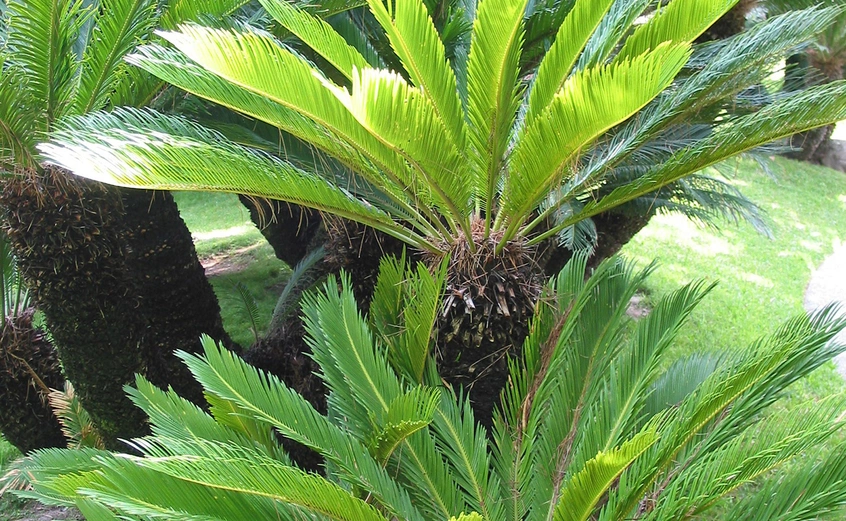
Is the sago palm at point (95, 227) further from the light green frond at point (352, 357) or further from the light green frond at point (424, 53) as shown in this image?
the light green frond at point (352, 357)

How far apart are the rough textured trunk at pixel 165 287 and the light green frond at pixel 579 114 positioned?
2.04m

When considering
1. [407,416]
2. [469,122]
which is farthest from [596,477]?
[469,122]

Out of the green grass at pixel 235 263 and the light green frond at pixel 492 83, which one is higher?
the light green frond at pixel 492 83

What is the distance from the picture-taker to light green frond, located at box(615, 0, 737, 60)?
2111mm

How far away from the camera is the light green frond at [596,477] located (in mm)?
1680

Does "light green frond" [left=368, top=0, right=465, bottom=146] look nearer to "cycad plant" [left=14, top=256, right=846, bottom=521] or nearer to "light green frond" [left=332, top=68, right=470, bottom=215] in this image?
"light green frond" [left=332, top=68, right=470, bottom=215]

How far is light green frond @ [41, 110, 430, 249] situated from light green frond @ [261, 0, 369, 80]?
Answer: 18.0 inches

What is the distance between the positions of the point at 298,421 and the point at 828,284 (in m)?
7.26

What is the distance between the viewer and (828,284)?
7387mm

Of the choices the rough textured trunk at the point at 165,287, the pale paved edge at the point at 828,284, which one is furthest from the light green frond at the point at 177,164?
the pale paved edge at the point at 828,284

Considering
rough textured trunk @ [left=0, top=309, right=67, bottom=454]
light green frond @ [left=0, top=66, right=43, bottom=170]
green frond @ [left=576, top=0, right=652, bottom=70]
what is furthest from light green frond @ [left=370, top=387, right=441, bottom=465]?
rough textured trunk @ [left=0, top=309, right=67, bottom=454]

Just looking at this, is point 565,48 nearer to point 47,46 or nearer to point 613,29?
point 613,29

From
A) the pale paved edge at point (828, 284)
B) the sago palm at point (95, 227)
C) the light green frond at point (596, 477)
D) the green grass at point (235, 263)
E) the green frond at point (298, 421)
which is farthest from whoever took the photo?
the pale paved edge at point (828, 284)

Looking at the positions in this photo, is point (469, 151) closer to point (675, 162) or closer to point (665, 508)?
point (675, 162)
